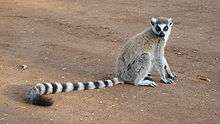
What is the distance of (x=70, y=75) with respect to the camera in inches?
361

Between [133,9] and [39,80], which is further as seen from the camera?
[133,9]

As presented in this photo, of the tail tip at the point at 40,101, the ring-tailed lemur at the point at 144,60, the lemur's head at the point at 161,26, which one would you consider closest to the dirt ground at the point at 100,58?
the tail tip at the point at 40,101

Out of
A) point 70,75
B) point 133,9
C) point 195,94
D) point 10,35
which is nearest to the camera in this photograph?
point 195,94

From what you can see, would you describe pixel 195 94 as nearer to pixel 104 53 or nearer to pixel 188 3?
pixel 104 53

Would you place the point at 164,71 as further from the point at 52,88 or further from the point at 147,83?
the point at 52,88

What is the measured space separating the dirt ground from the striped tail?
9 centimetres

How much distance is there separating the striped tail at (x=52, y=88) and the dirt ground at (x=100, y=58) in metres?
0.09

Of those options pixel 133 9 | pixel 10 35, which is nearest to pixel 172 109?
pixel 10 35

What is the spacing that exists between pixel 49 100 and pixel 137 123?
1.35 m

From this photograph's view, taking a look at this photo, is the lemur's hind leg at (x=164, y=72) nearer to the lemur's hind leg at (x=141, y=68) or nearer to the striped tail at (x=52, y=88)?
the lemur's hind leg at (x=141, y=68)

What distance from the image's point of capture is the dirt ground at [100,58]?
7.70 m

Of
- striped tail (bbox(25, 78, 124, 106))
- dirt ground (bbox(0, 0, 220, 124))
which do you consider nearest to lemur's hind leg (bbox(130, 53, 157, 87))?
dirt ground (bbox(0, 0, 220, 124))

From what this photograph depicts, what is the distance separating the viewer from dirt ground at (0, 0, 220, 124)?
7703 mm

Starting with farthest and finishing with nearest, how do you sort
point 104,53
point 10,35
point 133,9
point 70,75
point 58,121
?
point 133,9
point 10,35
point 104,53
point 70,75
point 58,121
